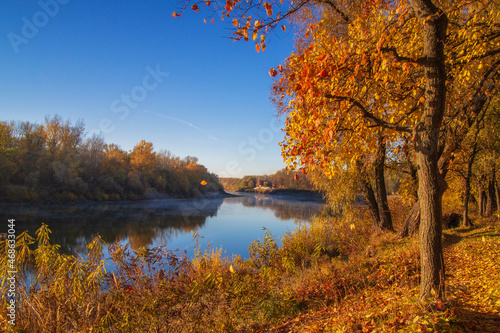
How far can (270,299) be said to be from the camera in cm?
484

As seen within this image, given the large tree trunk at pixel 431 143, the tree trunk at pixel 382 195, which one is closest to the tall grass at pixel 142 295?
the large tree trunk at pixel 431 143

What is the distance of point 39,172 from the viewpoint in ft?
97.8

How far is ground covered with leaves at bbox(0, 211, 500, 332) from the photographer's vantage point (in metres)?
2.91

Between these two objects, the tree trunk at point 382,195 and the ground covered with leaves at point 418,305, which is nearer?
the ground covered with leaves at point 418,305

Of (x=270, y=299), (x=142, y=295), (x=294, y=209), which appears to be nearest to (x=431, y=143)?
(x=270, y=299)

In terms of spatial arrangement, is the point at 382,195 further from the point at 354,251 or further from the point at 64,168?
the point at 64,168

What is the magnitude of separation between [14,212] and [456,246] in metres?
29.1

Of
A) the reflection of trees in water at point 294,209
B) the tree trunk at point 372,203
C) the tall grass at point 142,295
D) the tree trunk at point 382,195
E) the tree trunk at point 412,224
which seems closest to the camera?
the tall grass at point 142,295

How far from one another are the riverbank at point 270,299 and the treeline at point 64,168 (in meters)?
30.0

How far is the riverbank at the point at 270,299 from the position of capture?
290 cm

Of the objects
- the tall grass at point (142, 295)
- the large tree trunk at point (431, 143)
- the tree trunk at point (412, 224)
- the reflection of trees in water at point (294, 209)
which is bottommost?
the reflection of trees in water at point (294, 209)

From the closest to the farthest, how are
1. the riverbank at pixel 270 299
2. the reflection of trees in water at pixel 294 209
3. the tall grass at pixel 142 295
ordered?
1. the riverbank at pixel 270 299
2. the tall grass at pixel 142 295
3. the reflection of trees in water at pixel 294 209

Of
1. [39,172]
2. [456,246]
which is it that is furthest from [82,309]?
[39,172]

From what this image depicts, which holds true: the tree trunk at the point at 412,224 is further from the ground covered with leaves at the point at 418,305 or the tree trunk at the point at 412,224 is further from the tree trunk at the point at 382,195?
the tree trunk at the point at 382,195
